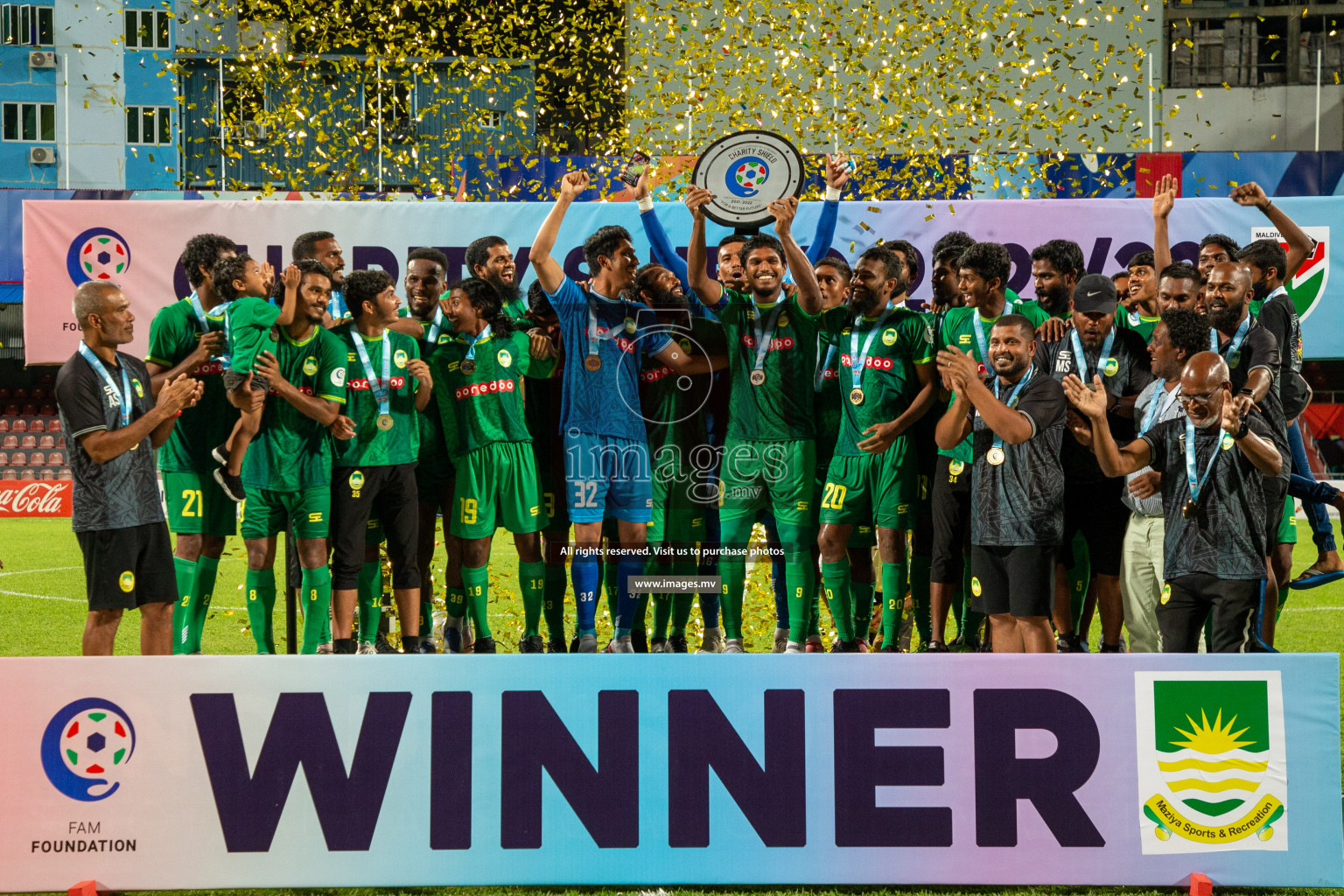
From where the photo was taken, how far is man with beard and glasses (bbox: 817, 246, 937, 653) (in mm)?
5848

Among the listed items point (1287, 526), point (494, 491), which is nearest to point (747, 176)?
point (494, 491)

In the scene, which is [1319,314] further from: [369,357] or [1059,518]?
[369,357]

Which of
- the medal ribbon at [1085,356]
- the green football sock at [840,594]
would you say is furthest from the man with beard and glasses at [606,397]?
the medal ribbon at [1085,356]

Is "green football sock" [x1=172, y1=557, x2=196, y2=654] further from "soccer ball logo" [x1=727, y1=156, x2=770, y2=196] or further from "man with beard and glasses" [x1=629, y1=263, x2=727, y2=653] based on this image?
"soccer ball logo" [x1=727, y1=156, x2=770, y2=196]

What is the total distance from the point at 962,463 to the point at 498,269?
2.78 meters

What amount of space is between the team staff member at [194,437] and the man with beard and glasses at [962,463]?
3907 mm

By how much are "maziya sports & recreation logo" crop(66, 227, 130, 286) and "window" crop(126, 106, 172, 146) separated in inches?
1114

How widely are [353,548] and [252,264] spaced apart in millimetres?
1676

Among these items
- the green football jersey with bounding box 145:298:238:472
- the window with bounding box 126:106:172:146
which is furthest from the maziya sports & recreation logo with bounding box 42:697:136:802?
the window with bounding box 126:106:172:146

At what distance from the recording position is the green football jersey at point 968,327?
5758mm

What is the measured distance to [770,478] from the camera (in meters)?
5.71

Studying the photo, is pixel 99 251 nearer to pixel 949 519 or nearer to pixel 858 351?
pixel 858 351

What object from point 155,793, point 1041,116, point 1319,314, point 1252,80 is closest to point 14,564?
point 155,793

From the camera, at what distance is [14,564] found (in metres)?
14.9
